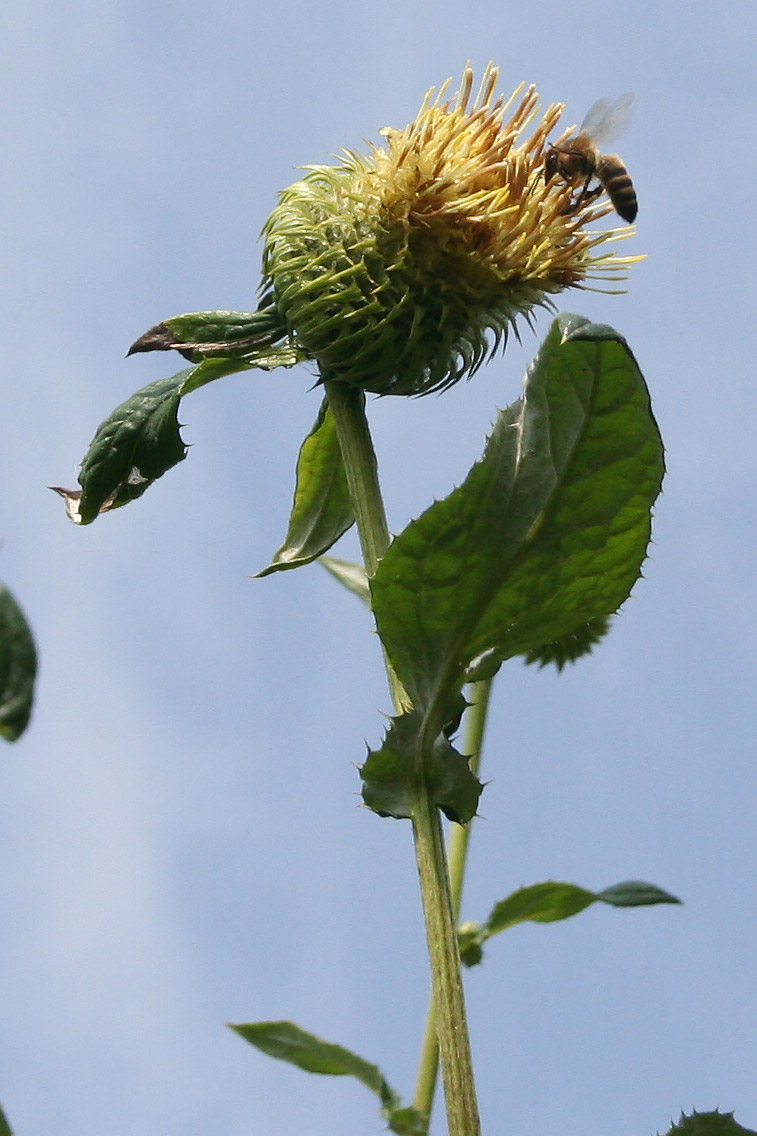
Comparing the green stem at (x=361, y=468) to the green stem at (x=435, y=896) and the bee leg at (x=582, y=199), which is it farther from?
the bee leg at (x=582, y=199)

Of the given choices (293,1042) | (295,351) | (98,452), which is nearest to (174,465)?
(98,452)

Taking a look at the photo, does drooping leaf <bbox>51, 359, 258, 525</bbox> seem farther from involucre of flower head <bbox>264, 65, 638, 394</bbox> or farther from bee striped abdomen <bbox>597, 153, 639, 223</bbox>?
bee striped abdomen <bbox>597, 153, 639, 223</bbox>

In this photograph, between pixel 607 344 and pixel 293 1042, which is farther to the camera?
pixel 293 1042

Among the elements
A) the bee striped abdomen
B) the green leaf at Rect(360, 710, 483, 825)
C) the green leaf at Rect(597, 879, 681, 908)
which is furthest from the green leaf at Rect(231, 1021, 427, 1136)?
the bee striped abdomen

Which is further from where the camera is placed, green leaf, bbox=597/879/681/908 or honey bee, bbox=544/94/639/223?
green leaf, bbox=597/879/681/908

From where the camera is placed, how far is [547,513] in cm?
320

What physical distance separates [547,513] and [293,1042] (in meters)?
1.53

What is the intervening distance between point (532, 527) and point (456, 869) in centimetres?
172

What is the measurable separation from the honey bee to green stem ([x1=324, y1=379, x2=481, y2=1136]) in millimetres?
1073

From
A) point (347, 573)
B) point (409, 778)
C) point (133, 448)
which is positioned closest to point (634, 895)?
point (347, 573)

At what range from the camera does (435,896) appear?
2998 millimetres

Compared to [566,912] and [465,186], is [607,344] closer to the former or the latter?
[465,186]

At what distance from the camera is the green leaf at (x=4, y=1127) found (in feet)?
6.18

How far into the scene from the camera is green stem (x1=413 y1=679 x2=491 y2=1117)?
3.71 m
